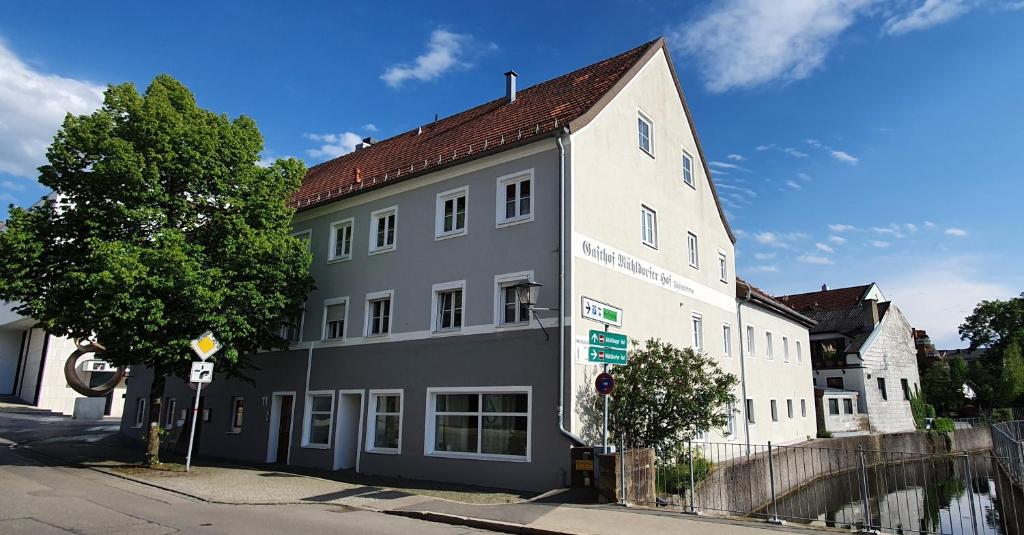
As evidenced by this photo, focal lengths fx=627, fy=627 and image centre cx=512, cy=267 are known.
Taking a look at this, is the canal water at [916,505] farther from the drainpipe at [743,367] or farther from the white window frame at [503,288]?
the white window frame at [503,288]

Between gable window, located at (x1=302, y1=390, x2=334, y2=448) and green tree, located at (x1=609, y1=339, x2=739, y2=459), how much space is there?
917cm

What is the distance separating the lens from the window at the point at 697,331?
21.3 meters

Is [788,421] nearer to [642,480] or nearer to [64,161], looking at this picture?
[642,480]

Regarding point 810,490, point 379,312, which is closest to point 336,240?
point 379,312

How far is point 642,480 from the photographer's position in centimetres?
1224

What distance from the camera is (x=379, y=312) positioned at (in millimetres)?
18906

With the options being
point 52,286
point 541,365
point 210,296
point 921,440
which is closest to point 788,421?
point 921,440

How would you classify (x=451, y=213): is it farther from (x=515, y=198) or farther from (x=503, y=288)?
(x=503, y=288)

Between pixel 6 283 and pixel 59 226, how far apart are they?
1.85 metres

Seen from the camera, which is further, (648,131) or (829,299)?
(829,299)

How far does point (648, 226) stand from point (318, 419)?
38.8 ft

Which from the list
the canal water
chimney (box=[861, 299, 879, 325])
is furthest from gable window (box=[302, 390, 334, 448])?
chimney (box=[861, 299, 879, 325])

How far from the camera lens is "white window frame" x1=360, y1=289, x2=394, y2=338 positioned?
18.1m

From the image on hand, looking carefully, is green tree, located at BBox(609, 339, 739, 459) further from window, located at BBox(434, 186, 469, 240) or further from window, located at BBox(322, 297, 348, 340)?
window, located at BBox(322, 297, 348, 340)
